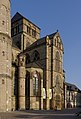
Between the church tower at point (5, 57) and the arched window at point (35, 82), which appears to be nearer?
the church tower at point (5, 57)

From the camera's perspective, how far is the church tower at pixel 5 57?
54562 millimetres

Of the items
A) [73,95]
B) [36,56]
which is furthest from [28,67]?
[73,95]

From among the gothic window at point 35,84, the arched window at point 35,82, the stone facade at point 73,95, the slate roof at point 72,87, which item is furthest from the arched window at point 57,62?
the slate roof at point 72,87

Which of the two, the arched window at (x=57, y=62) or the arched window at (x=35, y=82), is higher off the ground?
the arched window at (x=57, y=62)

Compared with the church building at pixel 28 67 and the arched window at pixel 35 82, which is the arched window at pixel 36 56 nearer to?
the church building at pixel 28 67

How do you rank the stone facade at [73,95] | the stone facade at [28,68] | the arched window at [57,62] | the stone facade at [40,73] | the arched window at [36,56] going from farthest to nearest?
the stone facade at [73,95], the arched window at [36,56], the arched window at [57,62], the stone facade at [40,73], the stone facade at [28,68]

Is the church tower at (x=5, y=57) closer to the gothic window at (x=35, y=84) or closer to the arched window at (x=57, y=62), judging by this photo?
the gothic window at (x=35, y=84)

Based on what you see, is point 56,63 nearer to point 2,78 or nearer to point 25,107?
point 25,107

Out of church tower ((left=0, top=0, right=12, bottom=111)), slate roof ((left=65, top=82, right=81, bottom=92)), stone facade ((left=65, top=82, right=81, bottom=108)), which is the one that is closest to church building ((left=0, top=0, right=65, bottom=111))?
church tower ((left=0, top=0, right=12, bottom=111))

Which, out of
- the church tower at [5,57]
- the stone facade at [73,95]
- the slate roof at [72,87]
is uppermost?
the church tower at [5,57]

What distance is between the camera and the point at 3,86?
5472 cm

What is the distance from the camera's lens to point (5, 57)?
2219 inches

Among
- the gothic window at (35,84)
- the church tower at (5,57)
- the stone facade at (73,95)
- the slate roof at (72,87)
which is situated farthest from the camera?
the slate roof at (72,87)

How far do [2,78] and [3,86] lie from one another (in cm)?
155
